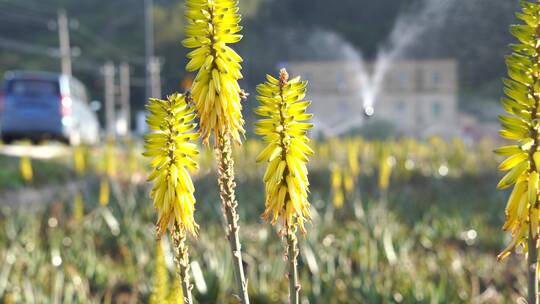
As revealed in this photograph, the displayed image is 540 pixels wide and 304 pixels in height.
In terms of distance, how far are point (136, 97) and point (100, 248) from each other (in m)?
65.3

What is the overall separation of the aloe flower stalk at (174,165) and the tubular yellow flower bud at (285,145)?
104 millimetres

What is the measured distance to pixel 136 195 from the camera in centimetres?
855

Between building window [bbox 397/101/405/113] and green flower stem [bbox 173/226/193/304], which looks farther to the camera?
building window [bbox 397/101/405/113]

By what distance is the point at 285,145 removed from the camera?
1107mm

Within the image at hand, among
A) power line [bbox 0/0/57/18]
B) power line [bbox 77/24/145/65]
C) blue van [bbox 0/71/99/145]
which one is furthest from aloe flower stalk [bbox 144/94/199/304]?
power line [bbox 77/24/145/65]

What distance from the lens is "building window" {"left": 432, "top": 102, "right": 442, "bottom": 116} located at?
3056cm

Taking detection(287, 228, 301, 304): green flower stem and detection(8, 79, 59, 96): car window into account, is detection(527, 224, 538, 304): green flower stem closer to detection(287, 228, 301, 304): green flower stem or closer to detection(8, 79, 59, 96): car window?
detection(287, 228, 301, 304): green flower stem

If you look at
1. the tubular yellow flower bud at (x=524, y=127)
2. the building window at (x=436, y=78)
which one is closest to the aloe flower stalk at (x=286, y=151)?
the tubular yellow flower bud at (x=524, y=127)

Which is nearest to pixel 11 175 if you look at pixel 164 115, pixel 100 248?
pixel 100 248

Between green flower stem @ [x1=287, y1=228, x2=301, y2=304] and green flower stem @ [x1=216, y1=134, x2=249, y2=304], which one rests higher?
green flower stem @ [x1=216, y1=134, x2=249, y2=304]

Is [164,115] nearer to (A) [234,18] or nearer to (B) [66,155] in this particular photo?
(A) [234,18]

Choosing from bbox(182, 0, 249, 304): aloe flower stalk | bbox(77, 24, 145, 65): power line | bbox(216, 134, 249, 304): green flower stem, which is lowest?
bbox(216, 134, 249, 304): green flower stem

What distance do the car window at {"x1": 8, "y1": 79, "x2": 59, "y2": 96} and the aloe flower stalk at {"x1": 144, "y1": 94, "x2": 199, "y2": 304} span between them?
17.0 meters

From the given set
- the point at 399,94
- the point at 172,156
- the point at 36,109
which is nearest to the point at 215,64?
the point at 172,156
